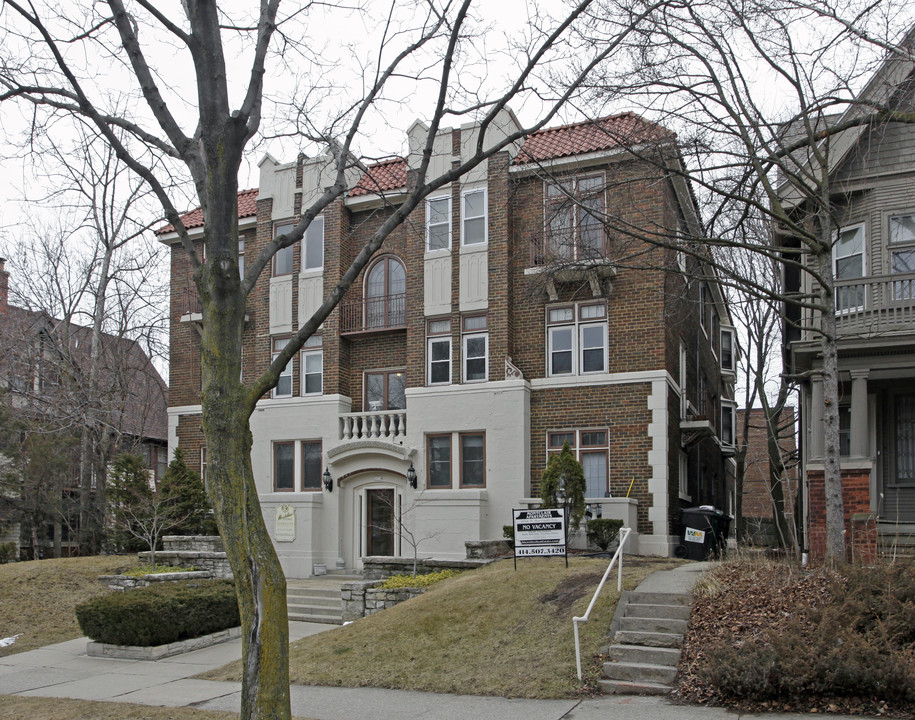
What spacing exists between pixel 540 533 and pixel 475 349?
866cm

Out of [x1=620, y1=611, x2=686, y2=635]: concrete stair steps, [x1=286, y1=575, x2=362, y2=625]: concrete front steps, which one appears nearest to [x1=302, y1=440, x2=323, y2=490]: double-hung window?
[x1=286, y1=575, x2=362, y2=625]: concrete front steps

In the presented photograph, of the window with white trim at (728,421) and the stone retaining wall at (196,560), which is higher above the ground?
the window with white trim at (728,421)

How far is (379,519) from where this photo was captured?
75.5 ft

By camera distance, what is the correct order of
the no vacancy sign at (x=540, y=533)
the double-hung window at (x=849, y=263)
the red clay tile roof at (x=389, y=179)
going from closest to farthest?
the no vacancy sign at (x=540, y=533)
the double-hung window at (x=849, y=263)
the red clay tile roof at (x=389, y=179)

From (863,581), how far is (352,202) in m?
17.6

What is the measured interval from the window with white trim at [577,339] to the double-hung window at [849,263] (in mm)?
5372

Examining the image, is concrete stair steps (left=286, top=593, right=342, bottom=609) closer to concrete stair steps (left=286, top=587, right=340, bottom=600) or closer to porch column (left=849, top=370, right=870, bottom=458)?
concrete stair steps (left=286, top=587, right=340, bottom=600)

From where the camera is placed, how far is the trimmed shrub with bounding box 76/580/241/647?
1467 cm

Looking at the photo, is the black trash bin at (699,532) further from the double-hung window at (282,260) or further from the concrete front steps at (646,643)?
the double-hung window at (282,260)

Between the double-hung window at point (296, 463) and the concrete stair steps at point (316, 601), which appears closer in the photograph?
the concrete stair steps at point (316, 601)

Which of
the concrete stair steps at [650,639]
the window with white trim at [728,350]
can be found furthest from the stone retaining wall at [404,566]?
the window with white trim at [728,350]

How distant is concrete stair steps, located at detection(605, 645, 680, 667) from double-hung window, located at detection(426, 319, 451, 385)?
12740 mm

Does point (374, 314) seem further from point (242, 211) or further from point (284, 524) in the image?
point (284, 524)

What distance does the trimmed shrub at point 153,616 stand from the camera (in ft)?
48.1
